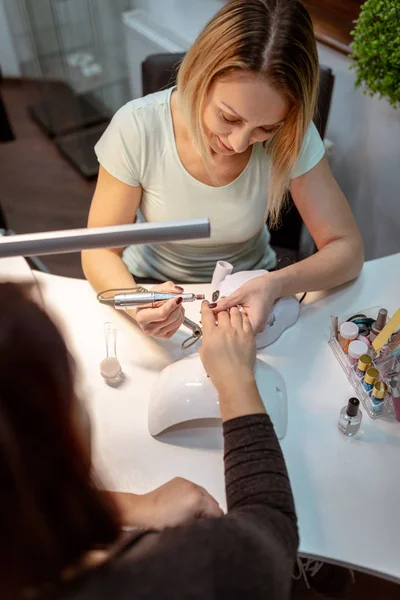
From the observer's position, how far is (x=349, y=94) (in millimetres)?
1825

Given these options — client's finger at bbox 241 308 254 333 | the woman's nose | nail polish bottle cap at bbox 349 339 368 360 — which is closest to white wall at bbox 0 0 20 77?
the woman's nose

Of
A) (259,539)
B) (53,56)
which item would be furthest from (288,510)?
(53,56)

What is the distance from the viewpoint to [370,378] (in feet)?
3.35

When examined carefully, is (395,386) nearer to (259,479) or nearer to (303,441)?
(303,441)

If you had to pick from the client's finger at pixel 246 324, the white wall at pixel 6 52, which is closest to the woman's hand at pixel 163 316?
the client's finger at pixel 246 324

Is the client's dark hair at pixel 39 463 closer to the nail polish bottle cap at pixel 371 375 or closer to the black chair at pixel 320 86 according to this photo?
the nail polish bottle cap at pixel 371 375

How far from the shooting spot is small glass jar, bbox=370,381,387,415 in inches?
39.7

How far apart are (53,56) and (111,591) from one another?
2.75 m

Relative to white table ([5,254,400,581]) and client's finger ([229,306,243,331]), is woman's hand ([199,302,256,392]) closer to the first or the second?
client's finger ([229,306,243,331])

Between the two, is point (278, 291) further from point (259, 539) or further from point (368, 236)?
point (368, 236)

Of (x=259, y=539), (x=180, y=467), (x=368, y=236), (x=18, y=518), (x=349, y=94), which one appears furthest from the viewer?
(x=368, y=236)

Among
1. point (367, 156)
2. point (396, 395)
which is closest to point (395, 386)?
point (396, 395)

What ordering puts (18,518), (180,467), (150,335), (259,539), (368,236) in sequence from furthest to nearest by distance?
(368,236) < (150,335) < (180,467) < (259,539) < (18,518)

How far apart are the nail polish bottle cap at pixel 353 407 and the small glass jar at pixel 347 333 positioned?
148 mm
